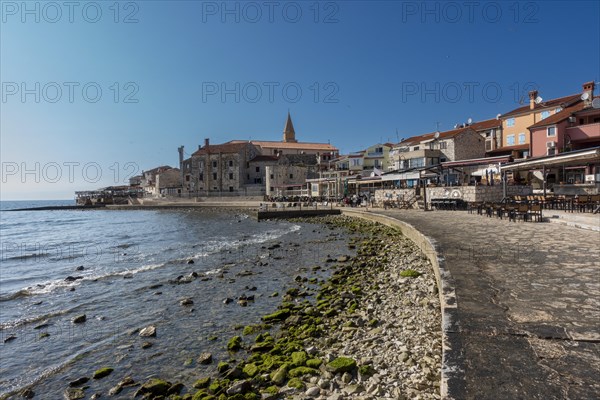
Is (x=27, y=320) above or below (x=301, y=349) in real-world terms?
below

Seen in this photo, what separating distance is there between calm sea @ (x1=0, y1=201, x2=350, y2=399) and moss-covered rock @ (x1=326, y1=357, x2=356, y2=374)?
2.37 meters

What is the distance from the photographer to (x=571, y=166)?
2895 centimetres

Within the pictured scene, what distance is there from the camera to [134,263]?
16516 millimetres

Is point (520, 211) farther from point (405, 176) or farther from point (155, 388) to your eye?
point (155, 388)

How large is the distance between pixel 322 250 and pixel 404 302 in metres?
10.2

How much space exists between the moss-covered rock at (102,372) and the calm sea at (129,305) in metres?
0.11

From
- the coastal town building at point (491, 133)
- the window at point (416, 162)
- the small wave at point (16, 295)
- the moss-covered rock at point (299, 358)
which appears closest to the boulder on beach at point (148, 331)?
the moss-covered rock at point (299, 358)

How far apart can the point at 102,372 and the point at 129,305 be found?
4.21 m

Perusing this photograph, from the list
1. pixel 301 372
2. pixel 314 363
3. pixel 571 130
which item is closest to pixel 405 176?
pixel 571 130

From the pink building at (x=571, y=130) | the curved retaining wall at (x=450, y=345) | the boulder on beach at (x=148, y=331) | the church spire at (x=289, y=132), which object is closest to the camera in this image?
the curved retaining wall at (x=450, y=345)

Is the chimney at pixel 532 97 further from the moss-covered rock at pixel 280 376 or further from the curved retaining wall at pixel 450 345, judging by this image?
the moss-covered rock at pixel 280 376

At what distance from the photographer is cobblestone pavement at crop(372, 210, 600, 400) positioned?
311cm

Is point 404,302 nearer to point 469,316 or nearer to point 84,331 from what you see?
point 469,316

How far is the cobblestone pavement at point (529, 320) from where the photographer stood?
10.2 ft
